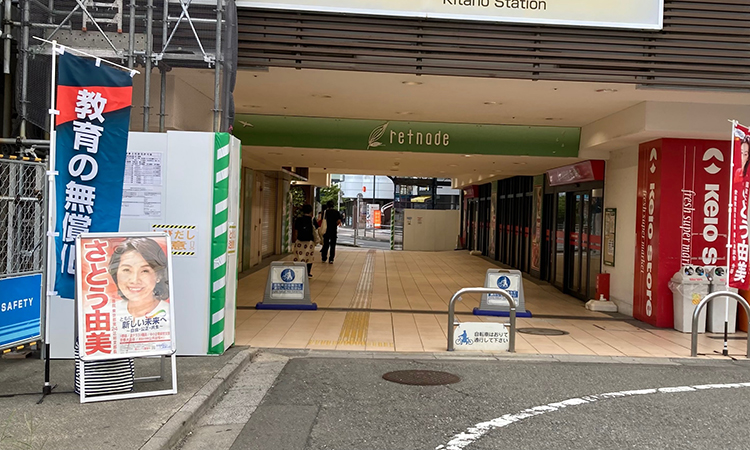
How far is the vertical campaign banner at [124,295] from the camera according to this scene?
17.9 ft

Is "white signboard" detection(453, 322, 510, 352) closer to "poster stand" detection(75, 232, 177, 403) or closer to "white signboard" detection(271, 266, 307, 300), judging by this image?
"poster stand" detection(75, 232, 177, 403)

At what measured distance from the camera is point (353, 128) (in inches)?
511

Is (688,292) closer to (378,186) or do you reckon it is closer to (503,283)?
(503,283)

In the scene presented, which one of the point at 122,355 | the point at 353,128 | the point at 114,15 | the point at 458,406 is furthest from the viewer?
the point at 353,128

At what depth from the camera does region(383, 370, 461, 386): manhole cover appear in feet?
22.0

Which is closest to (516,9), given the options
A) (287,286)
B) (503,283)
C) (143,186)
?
(503,283)

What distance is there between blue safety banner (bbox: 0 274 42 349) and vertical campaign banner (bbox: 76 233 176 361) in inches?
45.8

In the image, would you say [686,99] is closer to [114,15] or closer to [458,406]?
[458,406]

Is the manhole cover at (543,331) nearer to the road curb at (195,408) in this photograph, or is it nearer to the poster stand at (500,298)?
the poster stand at (500,298)

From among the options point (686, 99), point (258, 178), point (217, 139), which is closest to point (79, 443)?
point (217, 139)

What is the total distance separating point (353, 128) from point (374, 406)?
788cm

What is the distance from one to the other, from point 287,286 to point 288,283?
5 cm

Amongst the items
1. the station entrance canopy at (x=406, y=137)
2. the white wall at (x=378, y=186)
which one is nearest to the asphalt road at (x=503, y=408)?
the station entrance canopy at (x=406, y=137)

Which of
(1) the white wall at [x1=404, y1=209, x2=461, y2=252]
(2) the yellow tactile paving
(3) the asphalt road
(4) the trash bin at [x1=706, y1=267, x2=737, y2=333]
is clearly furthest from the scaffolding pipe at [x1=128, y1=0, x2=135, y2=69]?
(1) the white wall at [x1=404, y1=209, x2=461, y2=252]
